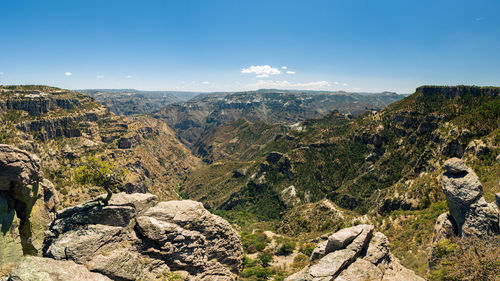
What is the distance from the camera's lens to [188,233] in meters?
30.5

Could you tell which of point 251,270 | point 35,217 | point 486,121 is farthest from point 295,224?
point 35,217

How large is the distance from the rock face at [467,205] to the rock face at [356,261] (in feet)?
57.2

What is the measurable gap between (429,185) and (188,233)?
101057 mm

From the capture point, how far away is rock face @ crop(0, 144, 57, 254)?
22.7m

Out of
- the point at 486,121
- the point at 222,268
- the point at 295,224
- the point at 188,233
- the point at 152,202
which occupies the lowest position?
the point at 295,224

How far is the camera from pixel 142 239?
90.6ft

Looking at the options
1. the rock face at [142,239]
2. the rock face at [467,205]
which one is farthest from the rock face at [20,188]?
the rock face at [467,205]

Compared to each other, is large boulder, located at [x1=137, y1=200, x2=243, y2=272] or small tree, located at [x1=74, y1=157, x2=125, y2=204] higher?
small tree, located at [x1=74, y1=157, x2=125, y2=204]

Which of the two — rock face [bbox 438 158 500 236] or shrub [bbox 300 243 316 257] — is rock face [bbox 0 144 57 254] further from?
rock face [bbox 438 158 500 236]

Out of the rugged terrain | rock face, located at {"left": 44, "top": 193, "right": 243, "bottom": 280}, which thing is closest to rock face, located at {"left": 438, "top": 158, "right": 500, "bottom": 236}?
the rugged terrain

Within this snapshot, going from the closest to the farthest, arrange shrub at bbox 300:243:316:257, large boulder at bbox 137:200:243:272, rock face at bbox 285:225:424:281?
1. rock face at bbox 285:225:424:281
2. large boulder at bbox 137:200:243:272
3. shrub at bbox 300:243:316:257

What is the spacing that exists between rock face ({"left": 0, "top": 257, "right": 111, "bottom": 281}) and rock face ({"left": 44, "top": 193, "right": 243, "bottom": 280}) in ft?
3.80

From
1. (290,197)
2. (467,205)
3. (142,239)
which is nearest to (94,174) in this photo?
(142,239)

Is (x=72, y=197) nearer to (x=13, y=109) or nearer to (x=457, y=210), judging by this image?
(x=13, y=109)
